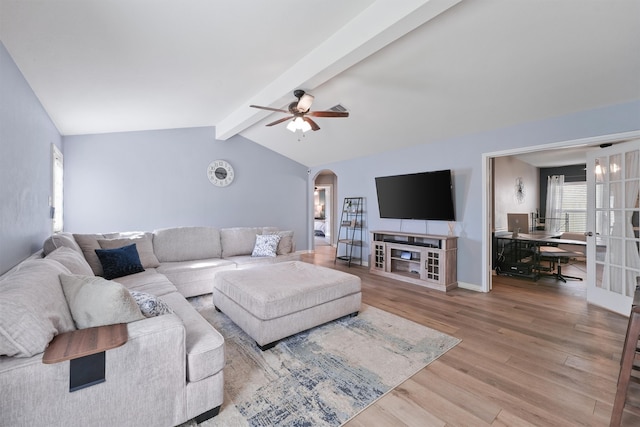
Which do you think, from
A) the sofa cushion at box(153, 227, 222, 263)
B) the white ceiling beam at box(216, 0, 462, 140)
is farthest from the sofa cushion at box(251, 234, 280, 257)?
the white ceiling beam at box(216, 0, 462, 140)

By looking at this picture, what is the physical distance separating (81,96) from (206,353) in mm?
3071

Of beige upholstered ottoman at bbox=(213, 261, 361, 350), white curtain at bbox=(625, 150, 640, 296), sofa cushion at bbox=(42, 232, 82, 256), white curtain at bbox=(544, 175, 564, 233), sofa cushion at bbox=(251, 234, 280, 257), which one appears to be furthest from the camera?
white curtain at bbox=(544, 175, 564, 233)

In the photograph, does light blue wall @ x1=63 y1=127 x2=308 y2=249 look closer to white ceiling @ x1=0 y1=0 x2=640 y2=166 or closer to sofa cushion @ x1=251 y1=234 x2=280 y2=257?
white ceiling @ x1=0 y1=0 x2=640 y2=166

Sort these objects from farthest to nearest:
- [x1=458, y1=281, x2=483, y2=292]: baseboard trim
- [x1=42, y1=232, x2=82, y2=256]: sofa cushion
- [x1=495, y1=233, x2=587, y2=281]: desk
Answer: [x1=495, y1=233, x2=587, y2=281]: desk → [x1=458, y1=281, x2=483, y2=292]: baseboard trim → [x1=42, y1=232, x2=82, y2=256]: sofa cushion

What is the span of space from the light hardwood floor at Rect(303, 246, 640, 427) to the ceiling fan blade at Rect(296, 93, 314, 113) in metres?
2.49

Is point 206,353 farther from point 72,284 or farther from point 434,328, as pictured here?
point 434,328

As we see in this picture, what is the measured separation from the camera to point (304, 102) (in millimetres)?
3025

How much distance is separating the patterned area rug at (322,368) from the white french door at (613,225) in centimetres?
234

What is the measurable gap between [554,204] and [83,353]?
30.4 feet

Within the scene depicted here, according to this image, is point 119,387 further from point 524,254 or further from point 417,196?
point 524,254

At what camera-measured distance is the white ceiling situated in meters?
1.88

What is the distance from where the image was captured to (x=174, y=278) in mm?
3463

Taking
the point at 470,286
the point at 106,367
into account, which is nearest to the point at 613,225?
the point at 470,286

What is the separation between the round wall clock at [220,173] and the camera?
520cm
